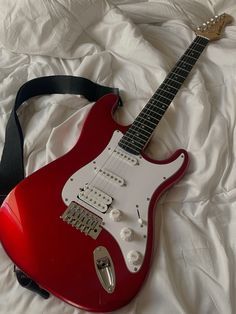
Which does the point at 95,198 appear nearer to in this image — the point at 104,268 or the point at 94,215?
the point at 94,215

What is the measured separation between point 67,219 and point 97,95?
1.24 feet

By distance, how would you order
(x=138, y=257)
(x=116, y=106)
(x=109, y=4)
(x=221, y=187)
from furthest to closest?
(x=109, y=4) < (x=116, y=106) < (x=221, y=187) < (x=138, y=257)

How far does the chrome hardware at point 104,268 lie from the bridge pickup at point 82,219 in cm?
3

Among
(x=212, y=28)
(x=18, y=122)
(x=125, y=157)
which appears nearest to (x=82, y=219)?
(x=125, y=157)

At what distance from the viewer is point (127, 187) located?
2.52 ft

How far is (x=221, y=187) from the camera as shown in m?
0.80

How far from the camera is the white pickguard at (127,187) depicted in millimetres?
693

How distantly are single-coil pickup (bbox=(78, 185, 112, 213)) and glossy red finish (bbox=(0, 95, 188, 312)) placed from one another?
0.04 meters

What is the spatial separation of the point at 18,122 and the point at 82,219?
11.4 inches

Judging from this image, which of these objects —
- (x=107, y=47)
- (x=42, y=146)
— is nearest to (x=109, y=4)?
(x=107, y=47)

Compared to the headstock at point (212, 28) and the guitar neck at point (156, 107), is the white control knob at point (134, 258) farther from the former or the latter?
the headstock at point (212, 28)

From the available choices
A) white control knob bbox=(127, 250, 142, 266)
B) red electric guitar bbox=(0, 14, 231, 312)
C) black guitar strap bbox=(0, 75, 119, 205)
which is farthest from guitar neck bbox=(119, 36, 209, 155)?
white control knob bbox=(127, 250, 142, 266)

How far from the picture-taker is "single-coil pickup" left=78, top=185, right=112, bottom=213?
2.39ft

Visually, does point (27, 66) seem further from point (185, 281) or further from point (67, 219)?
point (185, 281)
